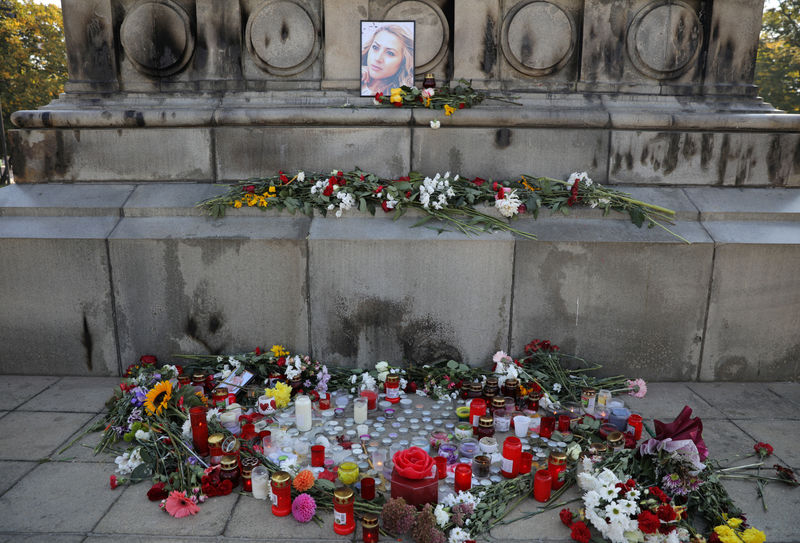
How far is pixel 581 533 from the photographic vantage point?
9.74ft

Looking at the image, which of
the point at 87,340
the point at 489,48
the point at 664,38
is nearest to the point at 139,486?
the point at 87,340

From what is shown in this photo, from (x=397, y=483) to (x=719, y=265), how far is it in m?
3.71

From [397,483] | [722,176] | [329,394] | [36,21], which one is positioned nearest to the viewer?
[397,483]

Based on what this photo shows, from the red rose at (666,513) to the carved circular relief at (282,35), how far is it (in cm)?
522

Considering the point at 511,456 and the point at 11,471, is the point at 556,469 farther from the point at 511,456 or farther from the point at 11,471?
the point at 11,471

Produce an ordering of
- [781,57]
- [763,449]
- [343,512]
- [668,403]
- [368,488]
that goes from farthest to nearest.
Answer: [781,57] < [668,403] < [763,449] < [368,488] < [343,512]

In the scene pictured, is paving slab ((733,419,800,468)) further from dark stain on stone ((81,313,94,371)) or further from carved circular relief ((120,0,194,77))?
carved circular relief ((120,0,194,77))

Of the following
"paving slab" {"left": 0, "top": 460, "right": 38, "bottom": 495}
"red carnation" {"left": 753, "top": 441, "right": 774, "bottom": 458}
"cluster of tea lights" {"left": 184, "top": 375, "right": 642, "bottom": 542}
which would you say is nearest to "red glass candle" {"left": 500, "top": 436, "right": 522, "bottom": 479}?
"cluster of tea lights" {"left": 184, "top": 375, "right": 642, "bottom": 542}

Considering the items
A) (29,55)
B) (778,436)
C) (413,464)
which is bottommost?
(778,436)

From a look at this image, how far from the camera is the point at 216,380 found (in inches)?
187

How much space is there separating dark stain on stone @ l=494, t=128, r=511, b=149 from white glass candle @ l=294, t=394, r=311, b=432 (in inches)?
127

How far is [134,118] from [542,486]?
16.9 ft

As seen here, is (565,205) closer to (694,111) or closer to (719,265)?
(719,265)

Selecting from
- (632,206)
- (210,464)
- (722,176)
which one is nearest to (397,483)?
(210,464)
